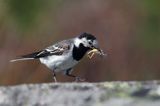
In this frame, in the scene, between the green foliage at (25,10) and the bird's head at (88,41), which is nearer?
the bird's head at (88,41)

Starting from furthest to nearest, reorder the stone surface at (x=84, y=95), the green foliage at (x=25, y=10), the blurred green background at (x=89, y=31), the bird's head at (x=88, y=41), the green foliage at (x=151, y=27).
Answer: the green foliage at (x=25, y=10) → the green foliage at (x=151, y=27) → the blurred green background at (x=89, y=31) → the bird's head at (x=88, y=41) → the stone surface at (x=84, y=95)

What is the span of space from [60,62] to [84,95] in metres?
5.17

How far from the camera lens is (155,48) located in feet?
48.9

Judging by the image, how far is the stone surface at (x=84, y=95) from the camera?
519 cm

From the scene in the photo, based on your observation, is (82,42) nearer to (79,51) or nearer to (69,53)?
(79,51)

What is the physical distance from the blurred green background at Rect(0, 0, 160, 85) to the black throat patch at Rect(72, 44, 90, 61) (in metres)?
3.43

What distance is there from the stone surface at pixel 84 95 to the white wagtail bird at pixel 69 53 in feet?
14.9

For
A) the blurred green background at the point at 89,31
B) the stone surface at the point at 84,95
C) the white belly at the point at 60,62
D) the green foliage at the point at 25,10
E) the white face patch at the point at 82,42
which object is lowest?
the stone surface at the point at 84,95

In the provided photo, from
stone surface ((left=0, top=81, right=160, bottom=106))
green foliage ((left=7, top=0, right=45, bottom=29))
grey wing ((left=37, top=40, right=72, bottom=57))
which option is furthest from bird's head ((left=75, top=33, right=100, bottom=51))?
green foliage ((left=7, top=0, right=45, bottom=29))

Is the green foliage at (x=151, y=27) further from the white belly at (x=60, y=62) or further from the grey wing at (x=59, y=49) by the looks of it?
the white belly at (x=60, y=62)

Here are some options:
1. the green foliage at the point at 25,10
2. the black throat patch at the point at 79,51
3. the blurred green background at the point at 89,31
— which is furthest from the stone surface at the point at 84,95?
the green foliage at the point at 25,10

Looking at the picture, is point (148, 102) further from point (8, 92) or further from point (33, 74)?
point (33, 74)

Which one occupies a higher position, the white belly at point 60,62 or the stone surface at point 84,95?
the white belly at point 60,62

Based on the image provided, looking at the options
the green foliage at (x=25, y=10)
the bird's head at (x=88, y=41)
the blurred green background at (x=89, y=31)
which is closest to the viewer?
the bird's head at (x=88, y=41)
